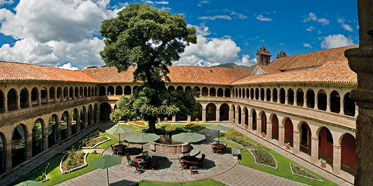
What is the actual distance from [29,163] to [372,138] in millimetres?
23811

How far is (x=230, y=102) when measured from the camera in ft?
130

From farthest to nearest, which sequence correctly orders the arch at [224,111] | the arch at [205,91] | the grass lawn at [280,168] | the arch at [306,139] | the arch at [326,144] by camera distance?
the arch at [224,111] → the arch at [205,91] → the arch at [306,139] → the arch at [326,144] → the grass lawn at [280,168]

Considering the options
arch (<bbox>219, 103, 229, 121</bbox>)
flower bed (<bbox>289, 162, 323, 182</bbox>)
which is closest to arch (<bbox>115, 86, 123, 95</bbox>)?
arch (<bbox>219, 103, 229, 121</bbox>)

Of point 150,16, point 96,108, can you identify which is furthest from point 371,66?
point 96,108

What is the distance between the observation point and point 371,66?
266 cm

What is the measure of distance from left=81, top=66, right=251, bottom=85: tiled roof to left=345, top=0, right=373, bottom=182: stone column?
35.8 meters

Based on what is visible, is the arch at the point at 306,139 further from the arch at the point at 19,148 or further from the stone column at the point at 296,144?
the arch at the point at 19,148

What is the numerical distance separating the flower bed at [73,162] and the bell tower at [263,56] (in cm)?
4020

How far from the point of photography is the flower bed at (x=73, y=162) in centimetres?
1636

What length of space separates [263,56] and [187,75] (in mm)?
19896

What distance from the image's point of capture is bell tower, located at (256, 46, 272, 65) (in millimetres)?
47156

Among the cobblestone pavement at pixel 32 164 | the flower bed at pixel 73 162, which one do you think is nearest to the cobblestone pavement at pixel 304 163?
the flower bed at pixel 73 162

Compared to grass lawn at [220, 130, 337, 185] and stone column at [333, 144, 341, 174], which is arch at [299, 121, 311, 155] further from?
stone column at [333, 144, 341, 174]

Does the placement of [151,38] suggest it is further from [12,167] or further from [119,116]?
[12,167]
